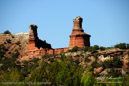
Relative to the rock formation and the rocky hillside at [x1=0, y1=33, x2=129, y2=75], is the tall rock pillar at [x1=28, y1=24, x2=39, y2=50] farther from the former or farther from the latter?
the rocky hillside at [x1=0, y1=33, x2=129, y2=75]

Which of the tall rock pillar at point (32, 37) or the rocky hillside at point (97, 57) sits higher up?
the tall rock pillar at point (32, 37)

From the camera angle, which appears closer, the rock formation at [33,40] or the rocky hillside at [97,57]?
the rocky hillside at [97,57]

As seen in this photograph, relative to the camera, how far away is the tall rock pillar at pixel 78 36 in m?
78.3

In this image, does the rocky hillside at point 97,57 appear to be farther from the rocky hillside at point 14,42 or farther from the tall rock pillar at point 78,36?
the tall rock pillar at point 78,36

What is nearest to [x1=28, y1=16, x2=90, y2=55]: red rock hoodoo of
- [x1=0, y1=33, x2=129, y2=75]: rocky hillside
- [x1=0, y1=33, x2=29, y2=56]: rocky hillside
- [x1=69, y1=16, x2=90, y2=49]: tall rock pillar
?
[x1=69, y1=16, x2=90, y2=49]: tall rock pillar

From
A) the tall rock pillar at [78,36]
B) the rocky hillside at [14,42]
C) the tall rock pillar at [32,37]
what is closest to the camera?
the tall rock pillar at [78,36]

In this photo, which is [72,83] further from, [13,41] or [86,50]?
[13,41]

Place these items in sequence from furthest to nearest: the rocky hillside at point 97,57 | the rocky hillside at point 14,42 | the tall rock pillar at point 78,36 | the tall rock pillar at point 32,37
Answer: the rocky hillside at point 14,42 < the tall rock pillar at point 32,37 < the tall rock pillar at point 78,36 < the rocky hillside at point 97,57

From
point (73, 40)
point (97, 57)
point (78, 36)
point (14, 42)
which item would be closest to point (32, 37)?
point (14, 42)

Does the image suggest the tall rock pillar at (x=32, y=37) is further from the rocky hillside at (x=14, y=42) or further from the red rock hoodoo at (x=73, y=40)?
the rocky hillside at (x=14, y=42)

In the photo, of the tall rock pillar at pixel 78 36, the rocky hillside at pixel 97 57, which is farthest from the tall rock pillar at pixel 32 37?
the tall rock pillar at pixel 78 36

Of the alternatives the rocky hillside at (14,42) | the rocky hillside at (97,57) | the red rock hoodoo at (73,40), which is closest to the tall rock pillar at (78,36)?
the red rock hoodoo at (73,40)

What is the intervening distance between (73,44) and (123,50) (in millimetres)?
12228

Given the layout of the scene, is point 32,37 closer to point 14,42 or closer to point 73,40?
point 14,42
